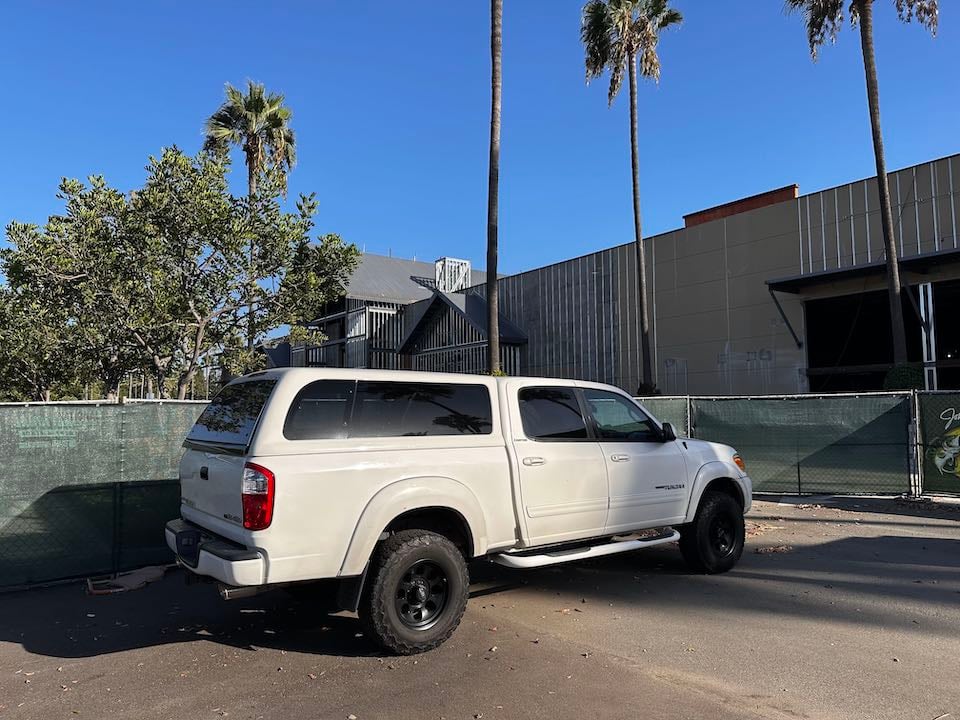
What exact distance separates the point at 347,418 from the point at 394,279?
31.2 metres

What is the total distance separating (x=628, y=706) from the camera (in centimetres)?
385

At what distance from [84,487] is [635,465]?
5431mm

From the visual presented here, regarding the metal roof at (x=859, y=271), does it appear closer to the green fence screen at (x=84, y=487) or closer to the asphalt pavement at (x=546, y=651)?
the asphalt pavement at (x=546, y=651)

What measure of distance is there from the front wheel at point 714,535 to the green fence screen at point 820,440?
5.62 metres

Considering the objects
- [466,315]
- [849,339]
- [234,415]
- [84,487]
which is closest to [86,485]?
Result: [84,487]

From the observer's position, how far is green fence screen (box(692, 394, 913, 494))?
11.3 m

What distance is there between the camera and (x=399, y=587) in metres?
4.62

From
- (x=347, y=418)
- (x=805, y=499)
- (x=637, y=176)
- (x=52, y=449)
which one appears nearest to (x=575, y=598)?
(x=347, y=418)

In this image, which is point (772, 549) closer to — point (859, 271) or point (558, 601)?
point (558, 601)

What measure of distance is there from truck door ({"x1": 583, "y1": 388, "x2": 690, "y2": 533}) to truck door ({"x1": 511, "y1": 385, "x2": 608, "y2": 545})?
6.3 inches

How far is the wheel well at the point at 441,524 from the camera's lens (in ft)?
15.9

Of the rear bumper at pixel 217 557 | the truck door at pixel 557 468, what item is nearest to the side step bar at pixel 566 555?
the truck door at pixel 557 468

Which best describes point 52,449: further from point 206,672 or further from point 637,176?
point 637,176

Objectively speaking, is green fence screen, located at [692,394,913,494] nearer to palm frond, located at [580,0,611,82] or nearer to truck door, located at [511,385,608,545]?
truck door, located at [511,385,608,545]
